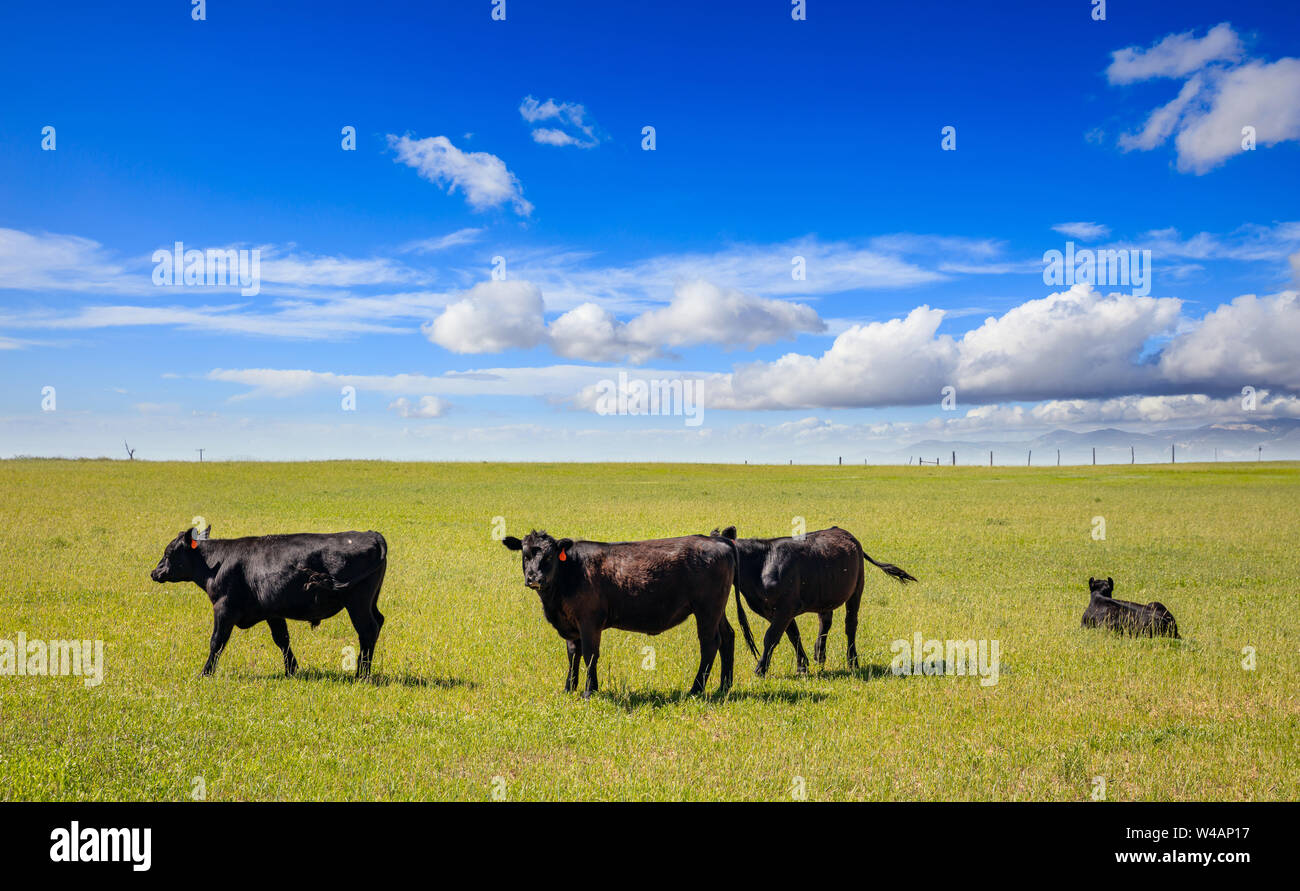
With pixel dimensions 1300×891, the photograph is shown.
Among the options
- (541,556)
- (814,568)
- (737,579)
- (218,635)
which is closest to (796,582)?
(814,568)

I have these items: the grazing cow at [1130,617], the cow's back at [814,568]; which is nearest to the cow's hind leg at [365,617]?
the cow's back at [814,568]

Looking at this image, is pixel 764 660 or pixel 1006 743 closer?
pixel 1006 743

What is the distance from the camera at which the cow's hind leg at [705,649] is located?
10.8m

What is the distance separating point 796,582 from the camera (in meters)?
12.1

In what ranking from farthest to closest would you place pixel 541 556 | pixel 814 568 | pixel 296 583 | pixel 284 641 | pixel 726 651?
pixel 814 568, pixel 284 641, pixel 296 583, pixel 726 651, pixel 541 556

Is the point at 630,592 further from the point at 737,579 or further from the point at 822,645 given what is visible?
the point at 822,645

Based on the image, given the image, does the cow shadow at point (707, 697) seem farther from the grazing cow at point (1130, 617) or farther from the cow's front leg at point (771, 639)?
the grazing cow at point (1130, 617)

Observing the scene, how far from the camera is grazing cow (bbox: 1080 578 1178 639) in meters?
14.4

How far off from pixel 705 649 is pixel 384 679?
4.55 m

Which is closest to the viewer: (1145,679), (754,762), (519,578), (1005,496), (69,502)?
(754,762)

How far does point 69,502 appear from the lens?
1612 inches

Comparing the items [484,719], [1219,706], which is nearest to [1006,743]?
[1219,706]
